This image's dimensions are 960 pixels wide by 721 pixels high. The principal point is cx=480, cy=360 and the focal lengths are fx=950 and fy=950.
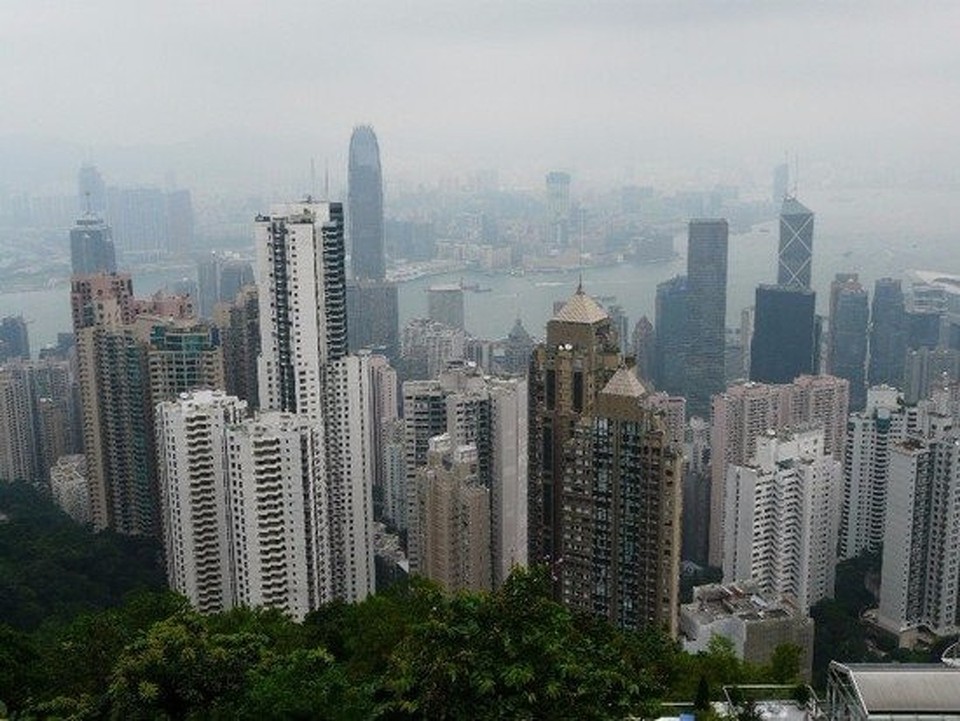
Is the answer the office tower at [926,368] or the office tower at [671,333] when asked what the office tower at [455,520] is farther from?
the office tower at [926,368]

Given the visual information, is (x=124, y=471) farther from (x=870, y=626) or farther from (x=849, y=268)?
(x=849, y=268)

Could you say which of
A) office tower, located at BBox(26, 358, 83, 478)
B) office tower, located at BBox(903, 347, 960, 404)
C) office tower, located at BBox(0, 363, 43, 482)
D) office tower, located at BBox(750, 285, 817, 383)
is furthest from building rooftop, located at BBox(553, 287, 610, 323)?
office tower, located at BBox(750, 285, 817, 383)

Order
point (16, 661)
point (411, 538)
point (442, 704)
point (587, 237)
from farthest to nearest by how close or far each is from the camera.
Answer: point (587, 237)
point (411, 538)
point (16, 661)
point (442, 704)

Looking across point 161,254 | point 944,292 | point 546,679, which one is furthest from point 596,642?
point 161,254

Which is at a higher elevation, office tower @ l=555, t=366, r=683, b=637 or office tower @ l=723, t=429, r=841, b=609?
office tower @ l=555, t=366, r=683, b=637

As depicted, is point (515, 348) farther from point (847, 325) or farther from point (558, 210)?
point (847, 325)

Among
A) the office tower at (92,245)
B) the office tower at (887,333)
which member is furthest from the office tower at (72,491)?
the office tower at (887,333)

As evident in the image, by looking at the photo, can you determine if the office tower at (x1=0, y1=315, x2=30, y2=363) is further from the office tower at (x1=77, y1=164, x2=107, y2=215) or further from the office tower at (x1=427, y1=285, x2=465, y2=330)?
the office tower at (x1=427, y1=285, x2=465, y2=330)
